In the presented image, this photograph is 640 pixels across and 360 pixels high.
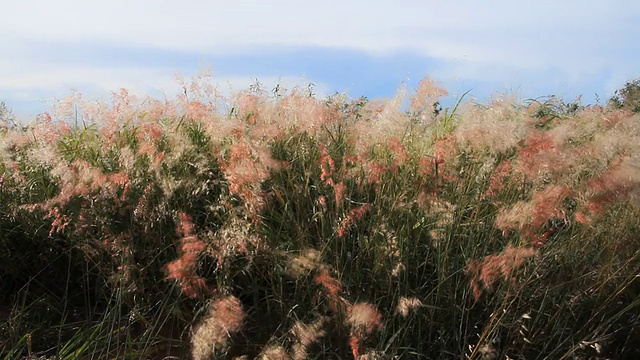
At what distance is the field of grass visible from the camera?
359 centimetres

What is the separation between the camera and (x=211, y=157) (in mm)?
4645

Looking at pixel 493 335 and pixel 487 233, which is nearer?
pixel 493 335

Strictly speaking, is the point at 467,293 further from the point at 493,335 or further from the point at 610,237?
the point at 610,237

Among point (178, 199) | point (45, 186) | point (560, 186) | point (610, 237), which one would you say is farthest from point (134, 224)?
point (610, 237)

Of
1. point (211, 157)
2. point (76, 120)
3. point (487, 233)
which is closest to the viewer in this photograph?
point (487, 233)

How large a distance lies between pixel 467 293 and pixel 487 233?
0.38m

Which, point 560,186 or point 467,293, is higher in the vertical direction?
point 560,186

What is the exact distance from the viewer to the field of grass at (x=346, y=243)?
3586mm

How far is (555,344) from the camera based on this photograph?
3711mm

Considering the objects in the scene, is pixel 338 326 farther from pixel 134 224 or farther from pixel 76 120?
pixel 76 120

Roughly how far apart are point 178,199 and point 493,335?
1.93 m

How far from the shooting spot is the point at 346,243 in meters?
3.91

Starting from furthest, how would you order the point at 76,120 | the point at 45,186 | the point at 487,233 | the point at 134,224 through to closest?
1. the point at 76,120
2. the point at 45,186
3. the point at 134,224
4. the point at 487,233

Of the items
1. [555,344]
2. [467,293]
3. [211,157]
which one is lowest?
[555,344]
